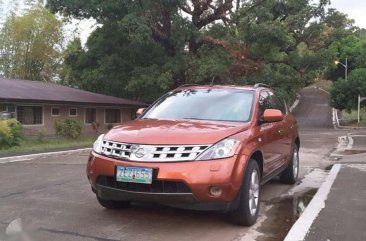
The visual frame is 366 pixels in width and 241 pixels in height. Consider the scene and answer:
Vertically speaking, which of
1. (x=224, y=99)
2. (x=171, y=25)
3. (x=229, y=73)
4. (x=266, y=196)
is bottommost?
(x=266, y=196)

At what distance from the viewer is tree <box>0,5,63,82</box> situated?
1817 inches

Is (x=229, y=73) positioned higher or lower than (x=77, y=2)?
lower

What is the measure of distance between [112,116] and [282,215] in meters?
28.2

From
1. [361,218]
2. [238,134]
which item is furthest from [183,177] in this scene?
[361,218]

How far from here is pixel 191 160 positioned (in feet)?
16.9

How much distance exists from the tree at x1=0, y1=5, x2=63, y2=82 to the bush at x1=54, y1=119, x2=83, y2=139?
2563cm

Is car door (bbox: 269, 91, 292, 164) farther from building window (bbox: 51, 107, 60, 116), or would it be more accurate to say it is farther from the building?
building window (bbox: 51, 107, 60, 116)

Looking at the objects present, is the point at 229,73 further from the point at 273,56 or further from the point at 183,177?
the point at 183,177

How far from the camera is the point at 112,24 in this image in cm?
3091

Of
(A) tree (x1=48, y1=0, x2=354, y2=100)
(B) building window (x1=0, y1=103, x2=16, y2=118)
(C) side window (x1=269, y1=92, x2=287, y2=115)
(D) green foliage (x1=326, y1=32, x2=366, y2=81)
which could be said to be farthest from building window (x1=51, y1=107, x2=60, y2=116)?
(D) green foliage (x1=326, y1=32, x2=366, y2=81)

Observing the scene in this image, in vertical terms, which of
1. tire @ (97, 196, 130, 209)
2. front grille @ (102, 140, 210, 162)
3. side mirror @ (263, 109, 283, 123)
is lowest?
tire @ (97, 196, 130, 209)

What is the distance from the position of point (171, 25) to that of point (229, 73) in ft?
15.5

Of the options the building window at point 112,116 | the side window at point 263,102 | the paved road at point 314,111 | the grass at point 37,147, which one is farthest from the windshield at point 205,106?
the paved road at point 314,111

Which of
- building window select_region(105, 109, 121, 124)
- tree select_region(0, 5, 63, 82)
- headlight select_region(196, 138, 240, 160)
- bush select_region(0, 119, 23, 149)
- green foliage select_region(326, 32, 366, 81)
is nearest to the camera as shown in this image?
headlight select_region(196, 138, 240, 160)
